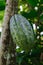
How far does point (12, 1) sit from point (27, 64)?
715 mm

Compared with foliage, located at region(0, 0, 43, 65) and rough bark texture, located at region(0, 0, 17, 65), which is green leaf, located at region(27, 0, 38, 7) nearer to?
foliage, located at region(0, 0, 43, 65)

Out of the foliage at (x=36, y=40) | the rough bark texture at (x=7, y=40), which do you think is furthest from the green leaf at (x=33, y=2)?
the rough bark texture at (x=7, y=40)

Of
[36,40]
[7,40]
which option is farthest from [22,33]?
[36,40]

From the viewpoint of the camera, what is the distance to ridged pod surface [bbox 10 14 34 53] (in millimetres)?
1062

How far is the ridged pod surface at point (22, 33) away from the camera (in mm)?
1062

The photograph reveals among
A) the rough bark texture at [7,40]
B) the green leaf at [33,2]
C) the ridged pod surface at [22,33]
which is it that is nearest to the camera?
the ridged pod surface at [22,33]

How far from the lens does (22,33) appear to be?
1.10 metres

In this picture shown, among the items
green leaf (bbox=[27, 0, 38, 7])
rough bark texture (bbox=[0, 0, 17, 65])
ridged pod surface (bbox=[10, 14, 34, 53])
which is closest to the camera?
ridged pod surface (bbox=[10, 14, 34, 53])

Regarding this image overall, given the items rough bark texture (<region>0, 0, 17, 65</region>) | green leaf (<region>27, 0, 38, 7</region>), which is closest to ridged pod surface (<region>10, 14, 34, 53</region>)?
rough bark texture (<region>0, 0, 17, 65</region>)

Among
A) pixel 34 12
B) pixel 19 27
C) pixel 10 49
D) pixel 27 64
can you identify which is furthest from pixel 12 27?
pixel 27 64

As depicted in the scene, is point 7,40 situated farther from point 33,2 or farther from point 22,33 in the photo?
point 33,2

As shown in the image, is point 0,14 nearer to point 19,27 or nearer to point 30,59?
point 30,59

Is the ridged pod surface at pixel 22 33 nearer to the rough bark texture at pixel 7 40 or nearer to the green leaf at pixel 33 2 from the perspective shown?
the rough bark texture at pixel 7 40

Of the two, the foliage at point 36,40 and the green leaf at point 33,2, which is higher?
the green leaf at point 33,2
